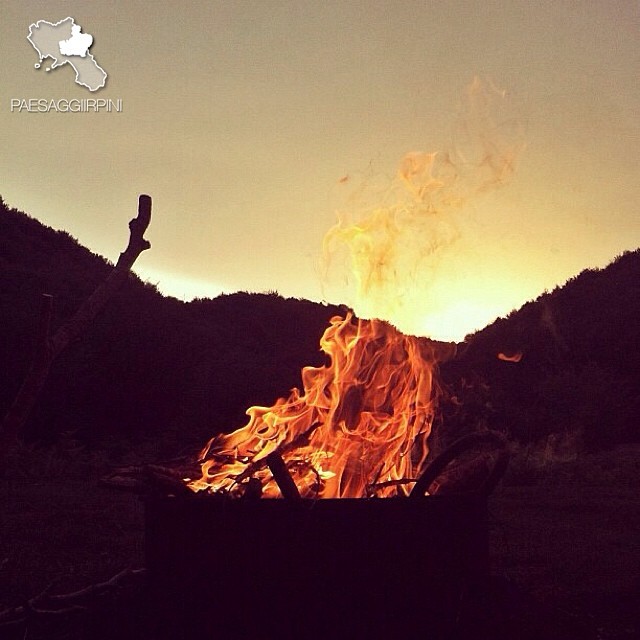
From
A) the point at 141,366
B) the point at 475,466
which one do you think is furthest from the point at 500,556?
the point at 141,366

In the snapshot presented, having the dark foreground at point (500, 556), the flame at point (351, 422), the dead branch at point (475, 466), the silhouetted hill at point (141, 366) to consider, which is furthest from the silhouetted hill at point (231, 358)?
the dead branch at point (475, 466)

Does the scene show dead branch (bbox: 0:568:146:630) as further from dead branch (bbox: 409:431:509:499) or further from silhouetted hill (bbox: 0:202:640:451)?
silhouetted hill (bbox: 0:202:640:451)

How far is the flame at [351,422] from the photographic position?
13.4ft

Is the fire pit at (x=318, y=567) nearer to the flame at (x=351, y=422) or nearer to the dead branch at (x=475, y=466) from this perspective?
the dead branch at (x=475, y=466)

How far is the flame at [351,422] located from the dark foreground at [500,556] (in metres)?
0.83

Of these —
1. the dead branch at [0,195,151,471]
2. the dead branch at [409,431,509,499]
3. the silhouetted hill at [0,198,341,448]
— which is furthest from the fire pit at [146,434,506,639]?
the silhouetted hill at [0,198,341,448]

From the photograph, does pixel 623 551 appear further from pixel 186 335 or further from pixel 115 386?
pixel 186 335

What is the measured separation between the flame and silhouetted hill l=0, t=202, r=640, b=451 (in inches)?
474

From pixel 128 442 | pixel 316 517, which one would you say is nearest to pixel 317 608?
pixel 316 517

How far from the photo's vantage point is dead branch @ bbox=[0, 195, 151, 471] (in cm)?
397

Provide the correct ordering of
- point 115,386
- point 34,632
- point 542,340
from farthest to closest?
point 542,340 → point 115,386 → point 34,632

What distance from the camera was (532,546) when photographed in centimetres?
763

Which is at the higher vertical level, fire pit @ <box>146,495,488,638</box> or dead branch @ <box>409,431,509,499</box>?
dead branch @ <box>409,431,509,499</box>

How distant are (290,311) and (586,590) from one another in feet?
77.6
